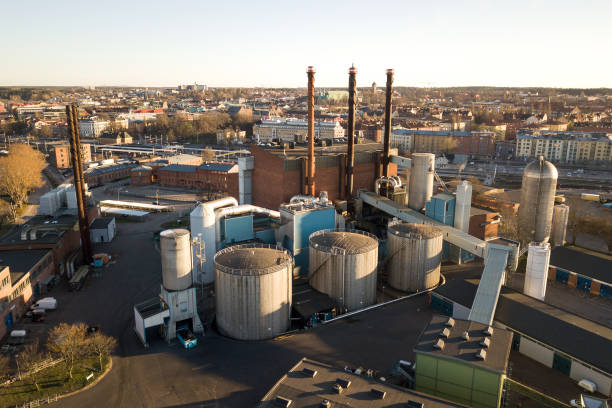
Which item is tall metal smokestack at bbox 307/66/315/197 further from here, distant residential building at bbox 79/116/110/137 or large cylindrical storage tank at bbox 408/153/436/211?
distant residential building at bbox 79/116/110/137

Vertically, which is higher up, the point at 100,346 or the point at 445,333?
the point at 445,333

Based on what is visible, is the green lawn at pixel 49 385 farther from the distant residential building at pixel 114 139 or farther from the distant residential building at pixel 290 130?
the distant residential building at pixel 114 139

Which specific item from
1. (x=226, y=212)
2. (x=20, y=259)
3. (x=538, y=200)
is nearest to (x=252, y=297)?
(x=226, y=212)

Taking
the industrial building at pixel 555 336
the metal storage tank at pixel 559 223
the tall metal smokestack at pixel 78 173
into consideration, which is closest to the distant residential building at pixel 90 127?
the tall metal smokestack at pixel 78 173

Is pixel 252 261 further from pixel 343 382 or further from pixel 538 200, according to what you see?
pixel 538 200

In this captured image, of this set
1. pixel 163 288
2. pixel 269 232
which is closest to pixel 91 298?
pixel 163 288

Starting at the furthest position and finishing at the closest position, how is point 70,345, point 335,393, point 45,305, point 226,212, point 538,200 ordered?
point 538,200 < point 226,212 < point 45,305 < point 70,345 < point 335,393
